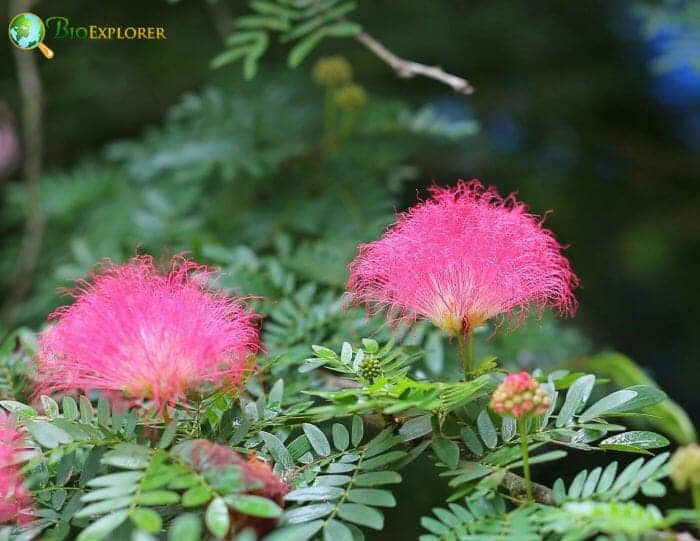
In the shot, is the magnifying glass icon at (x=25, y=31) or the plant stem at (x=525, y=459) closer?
the plant stem at (x=525, y=459)

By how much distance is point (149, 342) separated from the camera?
0.97 meters

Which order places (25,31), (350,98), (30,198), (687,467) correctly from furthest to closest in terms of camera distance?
(30,198) → (25,31) → (350,98) → (687,467)

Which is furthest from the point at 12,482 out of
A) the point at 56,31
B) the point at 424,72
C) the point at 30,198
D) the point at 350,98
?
the point at 56,31

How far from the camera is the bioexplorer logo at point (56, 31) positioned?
2.03 meters

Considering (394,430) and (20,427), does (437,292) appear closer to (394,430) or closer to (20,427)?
(394,430)

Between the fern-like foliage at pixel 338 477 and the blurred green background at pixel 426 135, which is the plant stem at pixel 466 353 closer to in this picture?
the fern-like foliage at pixel 338 477

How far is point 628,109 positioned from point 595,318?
735mm

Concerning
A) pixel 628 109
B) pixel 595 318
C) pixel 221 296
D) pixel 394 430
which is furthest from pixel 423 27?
Result: pixel 394 430

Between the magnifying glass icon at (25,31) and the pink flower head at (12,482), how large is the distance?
1.26 metres

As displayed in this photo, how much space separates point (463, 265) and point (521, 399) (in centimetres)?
23

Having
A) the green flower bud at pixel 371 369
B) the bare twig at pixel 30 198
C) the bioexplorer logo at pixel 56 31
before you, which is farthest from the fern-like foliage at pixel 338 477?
the bare twig at pixel 30 198

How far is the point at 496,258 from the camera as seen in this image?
1.04 meters

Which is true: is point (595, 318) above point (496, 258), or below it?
below

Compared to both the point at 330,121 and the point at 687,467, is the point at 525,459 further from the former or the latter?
the point at 330,121
